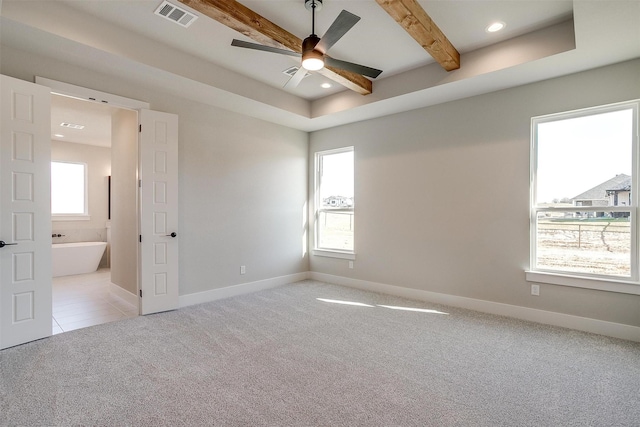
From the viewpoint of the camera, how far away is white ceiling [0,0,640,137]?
2693 millimetres

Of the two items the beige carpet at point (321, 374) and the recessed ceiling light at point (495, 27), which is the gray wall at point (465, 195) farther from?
the recessed ceiling light at point (495, 27)

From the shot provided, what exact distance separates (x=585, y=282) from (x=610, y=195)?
37.6 inches

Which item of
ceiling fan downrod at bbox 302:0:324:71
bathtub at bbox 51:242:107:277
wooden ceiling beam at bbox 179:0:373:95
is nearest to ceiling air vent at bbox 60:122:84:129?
bathtub at bbox 51:242:107:277

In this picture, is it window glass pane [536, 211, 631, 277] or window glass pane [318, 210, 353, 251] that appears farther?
window glass pane [318, 210, 353, 251]

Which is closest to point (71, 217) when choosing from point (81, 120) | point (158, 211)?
point (81, 120)

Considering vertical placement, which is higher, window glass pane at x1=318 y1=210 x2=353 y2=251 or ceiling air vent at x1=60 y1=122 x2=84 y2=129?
ceiling air vent at x1=60 y1=122 x2=84 y2=129

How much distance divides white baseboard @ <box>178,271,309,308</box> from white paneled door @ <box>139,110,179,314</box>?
216mm

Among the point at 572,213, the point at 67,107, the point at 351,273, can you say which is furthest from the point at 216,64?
the point at 572,213

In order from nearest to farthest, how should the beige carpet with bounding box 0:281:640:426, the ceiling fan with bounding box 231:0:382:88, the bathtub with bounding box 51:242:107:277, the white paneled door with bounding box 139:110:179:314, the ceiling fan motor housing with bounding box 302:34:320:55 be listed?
the beige carpet with bounding box 0:281:640:426, the ceiling fan with bounding box 231:0:382:88, the ceiling fan motor housing with bounding box 302:34:320:55, the white paneled door with bounding box 139:110:179:314, the bathtub with bounding box 51:242:107:277

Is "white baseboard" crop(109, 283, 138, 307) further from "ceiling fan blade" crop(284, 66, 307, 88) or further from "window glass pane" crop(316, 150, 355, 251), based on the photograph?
"ceiling fan blade" crop(284, 66, 307, 88)


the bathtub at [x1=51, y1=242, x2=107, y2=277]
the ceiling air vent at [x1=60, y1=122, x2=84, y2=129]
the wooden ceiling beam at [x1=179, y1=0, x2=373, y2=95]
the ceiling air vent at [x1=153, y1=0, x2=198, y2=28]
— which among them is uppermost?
the ceiling air vent at [x1=153, y1=0, x2=198, y2=28]

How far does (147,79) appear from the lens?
11.9 ft

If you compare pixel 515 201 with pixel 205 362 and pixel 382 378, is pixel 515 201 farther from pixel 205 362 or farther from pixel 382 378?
pixel 205 362

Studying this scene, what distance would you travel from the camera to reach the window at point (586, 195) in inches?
127
